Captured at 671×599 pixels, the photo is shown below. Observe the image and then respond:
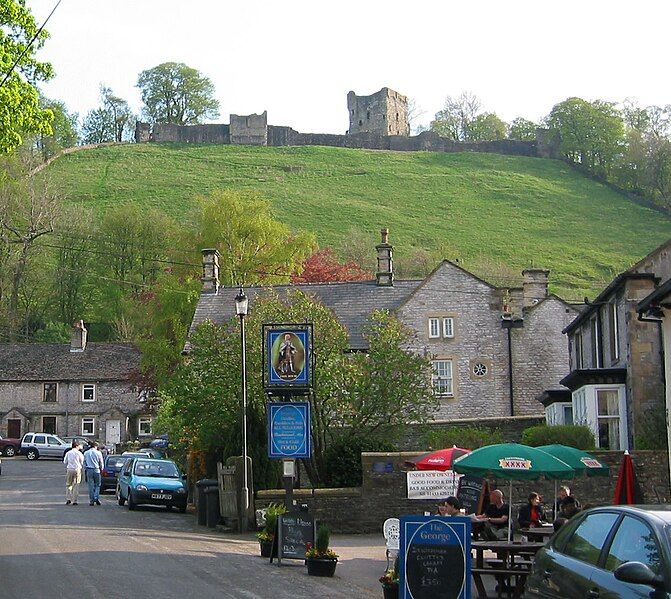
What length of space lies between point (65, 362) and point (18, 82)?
167 ft

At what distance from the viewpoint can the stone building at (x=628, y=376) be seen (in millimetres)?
29219

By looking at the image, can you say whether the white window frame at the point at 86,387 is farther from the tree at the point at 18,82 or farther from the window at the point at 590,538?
the window at the point at 590,538

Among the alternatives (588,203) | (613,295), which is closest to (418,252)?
(588,203)

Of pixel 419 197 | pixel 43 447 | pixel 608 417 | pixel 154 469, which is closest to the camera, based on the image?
pixel 608 417

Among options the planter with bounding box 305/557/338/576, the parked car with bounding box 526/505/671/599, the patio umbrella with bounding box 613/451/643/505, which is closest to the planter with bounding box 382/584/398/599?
the planter with bounding box 305/557/338/576

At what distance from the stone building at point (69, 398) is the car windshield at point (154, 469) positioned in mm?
41771

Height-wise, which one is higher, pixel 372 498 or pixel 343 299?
pixel 343 299

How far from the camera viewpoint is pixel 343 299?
48906 mm

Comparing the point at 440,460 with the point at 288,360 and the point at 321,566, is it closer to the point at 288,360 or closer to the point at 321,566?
the point at 288,360

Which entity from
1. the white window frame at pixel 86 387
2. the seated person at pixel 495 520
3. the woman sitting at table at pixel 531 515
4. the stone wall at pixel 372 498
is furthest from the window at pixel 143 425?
the woman sitting at table at pixel 531 515

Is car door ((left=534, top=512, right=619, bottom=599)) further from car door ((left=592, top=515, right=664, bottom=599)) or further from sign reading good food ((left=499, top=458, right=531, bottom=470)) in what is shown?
sign reading good food ((left=499, top=458, right=531, bottom=470))

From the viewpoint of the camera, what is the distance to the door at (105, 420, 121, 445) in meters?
75.4

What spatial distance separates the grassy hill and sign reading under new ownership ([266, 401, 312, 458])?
7514 centimetres

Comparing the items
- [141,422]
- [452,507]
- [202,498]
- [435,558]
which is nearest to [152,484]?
[202,498]
